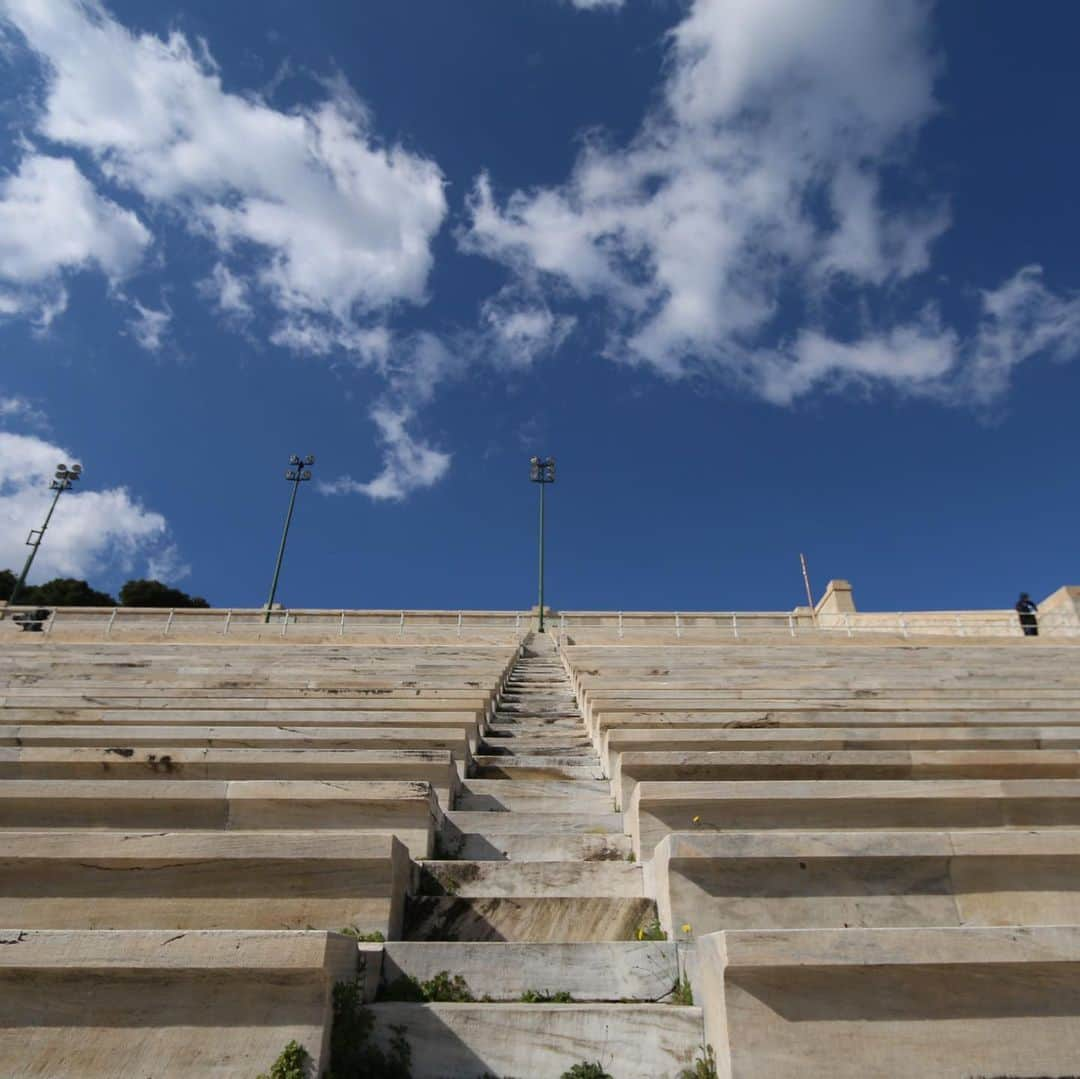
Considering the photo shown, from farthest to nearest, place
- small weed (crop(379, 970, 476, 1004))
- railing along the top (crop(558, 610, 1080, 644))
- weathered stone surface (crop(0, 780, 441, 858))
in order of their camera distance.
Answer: railing along the top (crop(558, 610, 1080, 644)) < weathered stone surface (crop(0, 780, 441, 858)) < small weed (crop(379, 970, 476, 1004))

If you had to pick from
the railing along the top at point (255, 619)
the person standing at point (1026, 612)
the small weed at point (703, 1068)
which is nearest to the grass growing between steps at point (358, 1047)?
the small weed at point (703, 1068)

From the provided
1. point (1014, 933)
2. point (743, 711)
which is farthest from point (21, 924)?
point (743, 711)

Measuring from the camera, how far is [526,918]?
8.28 feet

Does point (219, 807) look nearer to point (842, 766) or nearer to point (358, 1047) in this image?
point (358, 1047)

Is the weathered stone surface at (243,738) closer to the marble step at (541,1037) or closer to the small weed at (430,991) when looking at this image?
the small weed at (430,991)

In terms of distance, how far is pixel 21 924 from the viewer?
2.37 m

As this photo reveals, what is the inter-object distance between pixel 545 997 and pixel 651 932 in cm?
50

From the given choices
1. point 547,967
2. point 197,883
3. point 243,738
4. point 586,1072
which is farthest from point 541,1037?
point 243,738

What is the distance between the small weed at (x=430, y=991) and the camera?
211 cm

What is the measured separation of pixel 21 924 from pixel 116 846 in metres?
0.36

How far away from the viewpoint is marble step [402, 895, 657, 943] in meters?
2.48

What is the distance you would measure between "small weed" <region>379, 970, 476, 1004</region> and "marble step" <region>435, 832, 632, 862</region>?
0.83 m

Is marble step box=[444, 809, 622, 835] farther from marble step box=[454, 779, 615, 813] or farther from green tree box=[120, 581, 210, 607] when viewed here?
green tree box=[120, 581, 210, 607]

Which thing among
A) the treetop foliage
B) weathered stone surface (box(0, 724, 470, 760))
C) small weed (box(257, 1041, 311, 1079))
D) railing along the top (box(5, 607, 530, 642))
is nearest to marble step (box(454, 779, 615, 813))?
weathered stone surface (box(0, 724, 470, 760))
